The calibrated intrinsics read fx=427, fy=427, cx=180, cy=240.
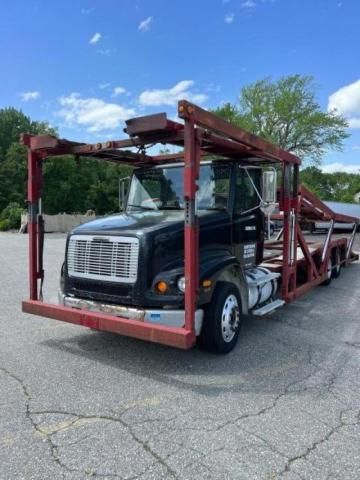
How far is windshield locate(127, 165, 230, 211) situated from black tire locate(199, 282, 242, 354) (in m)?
1.27

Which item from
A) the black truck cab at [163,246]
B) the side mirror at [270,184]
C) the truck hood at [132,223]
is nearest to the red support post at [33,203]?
the black truck cab at [163,246]

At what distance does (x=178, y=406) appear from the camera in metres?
3.76

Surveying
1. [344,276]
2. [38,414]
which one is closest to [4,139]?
[344,276]

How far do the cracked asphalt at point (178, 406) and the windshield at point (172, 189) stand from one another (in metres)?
1.87

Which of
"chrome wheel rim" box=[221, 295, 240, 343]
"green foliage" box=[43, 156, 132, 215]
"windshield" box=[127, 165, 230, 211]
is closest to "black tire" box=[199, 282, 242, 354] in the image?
"chrome wheel rim" box=[221, 295, 240, 343]

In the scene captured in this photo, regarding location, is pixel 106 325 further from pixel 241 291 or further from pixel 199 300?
pixel 241 291

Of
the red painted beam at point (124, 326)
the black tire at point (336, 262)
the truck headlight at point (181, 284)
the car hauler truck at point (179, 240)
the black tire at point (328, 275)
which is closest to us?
the red painted beam at point (124, 326)

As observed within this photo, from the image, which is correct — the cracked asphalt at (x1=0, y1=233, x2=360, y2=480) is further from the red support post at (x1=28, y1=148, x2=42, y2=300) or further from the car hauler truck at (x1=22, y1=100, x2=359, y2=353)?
the red support post at (x1=28, y1=148, x2=42, y2=300)

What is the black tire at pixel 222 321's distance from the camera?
4.66 meters

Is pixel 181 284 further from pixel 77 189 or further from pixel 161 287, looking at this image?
pixel 77 189

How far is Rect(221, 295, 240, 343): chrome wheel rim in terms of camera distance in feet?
15.9

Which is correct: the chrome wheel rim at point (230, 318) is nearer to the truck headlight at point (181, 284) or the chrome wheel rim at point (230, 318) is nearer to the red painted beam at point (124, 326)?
the truck headlight at point (181, 284)

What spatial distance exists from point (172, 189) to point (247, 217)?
114cm

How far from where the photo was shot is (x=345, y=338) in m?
5.77
